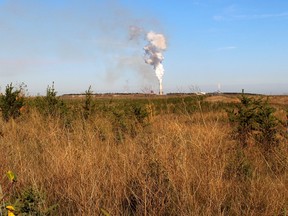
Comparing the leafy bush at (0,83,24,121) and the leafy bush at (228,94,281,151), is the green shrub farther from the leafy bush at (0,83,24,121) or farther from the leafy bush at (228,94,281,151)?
the leafy bush at (228,94,281,151)

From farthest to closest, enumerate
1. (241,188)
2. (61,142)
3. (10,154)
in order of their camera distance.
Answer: (61,142) < (10,154) < (241,188)

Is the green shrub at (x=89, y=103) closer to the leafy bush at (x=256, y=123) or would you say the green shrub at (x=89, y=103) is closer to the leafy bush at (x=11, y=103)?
the leafy bush at (x=11, y=103)

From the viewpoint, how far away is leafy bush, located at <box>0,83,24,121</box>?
1275 cm

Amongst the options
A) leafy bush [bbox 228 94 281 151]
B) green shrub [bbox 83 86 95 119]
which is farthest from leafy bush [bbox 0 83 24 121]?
leafy bush [bbox 228 94 281 151]

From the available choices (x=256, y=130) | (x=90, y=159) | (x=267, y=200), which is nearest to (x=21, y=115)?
(x=256, y=130)

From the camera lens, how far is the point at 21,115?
12.7 meters

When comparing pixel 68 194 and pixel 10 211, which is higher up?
pixel 10 211

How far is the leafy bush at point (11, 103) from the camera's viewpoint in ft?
41.8

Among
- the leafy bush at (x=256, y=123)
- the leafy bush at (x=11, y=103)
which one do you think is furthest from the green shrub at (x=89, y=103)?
the leafy bush at (x=256, y=123)

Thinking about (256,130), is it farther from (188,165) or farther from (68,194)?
(68,194)

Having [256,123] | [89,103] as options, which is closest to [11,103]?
[89,103]

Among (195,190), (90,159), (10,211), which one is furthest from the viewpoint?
(90,159)

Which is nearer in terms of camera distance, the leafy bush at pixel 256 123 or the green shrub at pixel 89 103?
the leafy bush at pixel 256 123

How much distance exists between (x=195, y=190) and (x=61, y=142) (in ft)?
9.98
